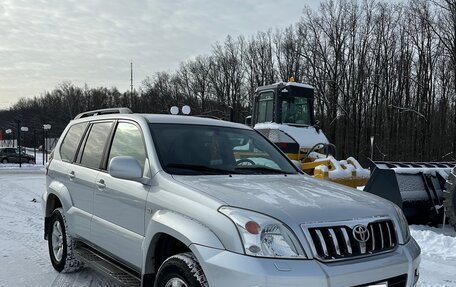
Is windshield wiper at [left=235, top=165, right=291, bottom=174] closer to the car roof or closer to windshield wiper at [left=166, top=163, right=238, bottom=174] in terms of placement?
windshield wiper at [left=166, top=163, right=238, bottom=174]

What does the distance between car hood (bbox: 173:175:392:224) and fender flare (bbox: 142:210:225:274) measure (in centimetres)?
23

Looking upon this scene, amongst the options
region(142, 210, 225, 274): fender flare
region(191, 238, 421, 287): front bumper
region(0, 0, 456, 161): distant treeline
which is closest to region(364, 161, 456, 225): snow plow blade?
region(191, 238, 421, 287): front bumper

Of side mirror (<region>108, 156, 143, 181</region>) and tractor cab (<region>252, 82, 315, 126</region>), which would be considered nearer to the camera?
side mirror (<region>108, 156, 143, 181</region>)

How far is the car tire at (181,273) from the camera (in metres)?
2.63

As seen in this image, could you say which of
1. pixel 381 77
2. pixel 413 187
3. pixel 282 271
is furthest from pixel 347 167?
pixel 381 77

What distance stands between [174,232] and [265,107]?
10620mm

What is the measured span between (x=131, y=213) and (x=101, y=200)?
65cm

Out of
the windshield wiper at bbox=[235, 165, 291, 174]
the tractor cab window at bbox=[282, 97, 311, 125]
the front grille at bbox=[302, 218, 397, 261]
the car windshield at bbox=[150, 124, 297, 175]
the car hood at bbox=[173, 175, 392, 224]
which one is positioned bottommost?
the front grille at bbox=[302, 218, 397, 261]

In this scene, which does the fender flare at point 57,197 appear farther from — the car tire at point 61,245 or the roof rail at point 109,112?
the roof rail at point 109,112

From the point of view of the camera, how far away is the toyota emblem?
2.68 metres

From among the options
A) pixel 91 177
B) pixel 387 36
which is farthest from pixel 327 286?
pixel 387 36

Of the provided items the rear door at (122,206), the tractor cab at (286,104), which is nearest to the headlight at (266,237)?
the rear door at (122,206)

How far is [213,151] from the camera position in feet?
12.7

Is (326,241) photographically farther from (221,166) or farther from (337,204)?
(221,166)
